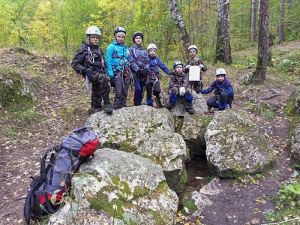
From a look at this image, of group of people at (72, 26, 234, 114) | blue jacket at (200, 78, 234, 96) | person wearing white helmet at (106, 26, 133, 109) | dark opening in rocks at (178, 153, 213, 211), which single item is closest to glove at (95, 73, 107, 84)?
group of people at (72, 26, 234, 114)

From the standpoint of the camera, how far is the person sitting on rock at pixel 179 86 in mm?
8352

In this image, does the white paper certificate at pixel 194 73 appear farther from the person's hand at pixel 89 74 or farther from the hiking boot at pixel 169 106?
the person's hand at pixel 89 74

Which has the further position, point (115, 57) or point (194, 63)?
point (194, 63)

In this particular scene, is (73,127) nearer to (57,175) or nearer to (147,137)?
(147,137)

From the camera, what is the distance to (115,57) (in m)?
7.66

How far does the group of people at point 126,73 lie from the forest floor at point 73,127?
133cm

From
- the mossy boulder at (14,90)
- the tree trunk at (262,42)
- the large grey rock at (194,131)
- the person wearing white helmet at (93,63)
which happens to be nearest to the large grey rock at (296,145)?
the large grey rock at (194,131)

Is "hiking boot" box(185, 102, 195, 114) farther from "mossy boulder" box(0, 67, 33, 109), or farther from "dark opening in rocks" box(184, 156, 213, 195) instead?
"mossy boulder" box(0, 67, 33, 109)

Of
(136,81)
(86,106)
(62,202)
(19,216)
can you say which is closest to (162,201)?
(62,202)

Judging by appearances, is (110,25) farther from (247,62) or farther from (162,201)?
(162,201)

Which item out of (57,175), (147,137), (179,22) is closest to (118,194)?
(57,175)

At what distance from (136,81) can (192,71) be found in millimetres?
1524

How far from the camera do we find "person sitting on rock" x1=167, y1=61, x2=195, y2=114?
27.4 feet

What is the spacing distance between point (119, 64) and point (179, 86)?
Result: 1.62m
